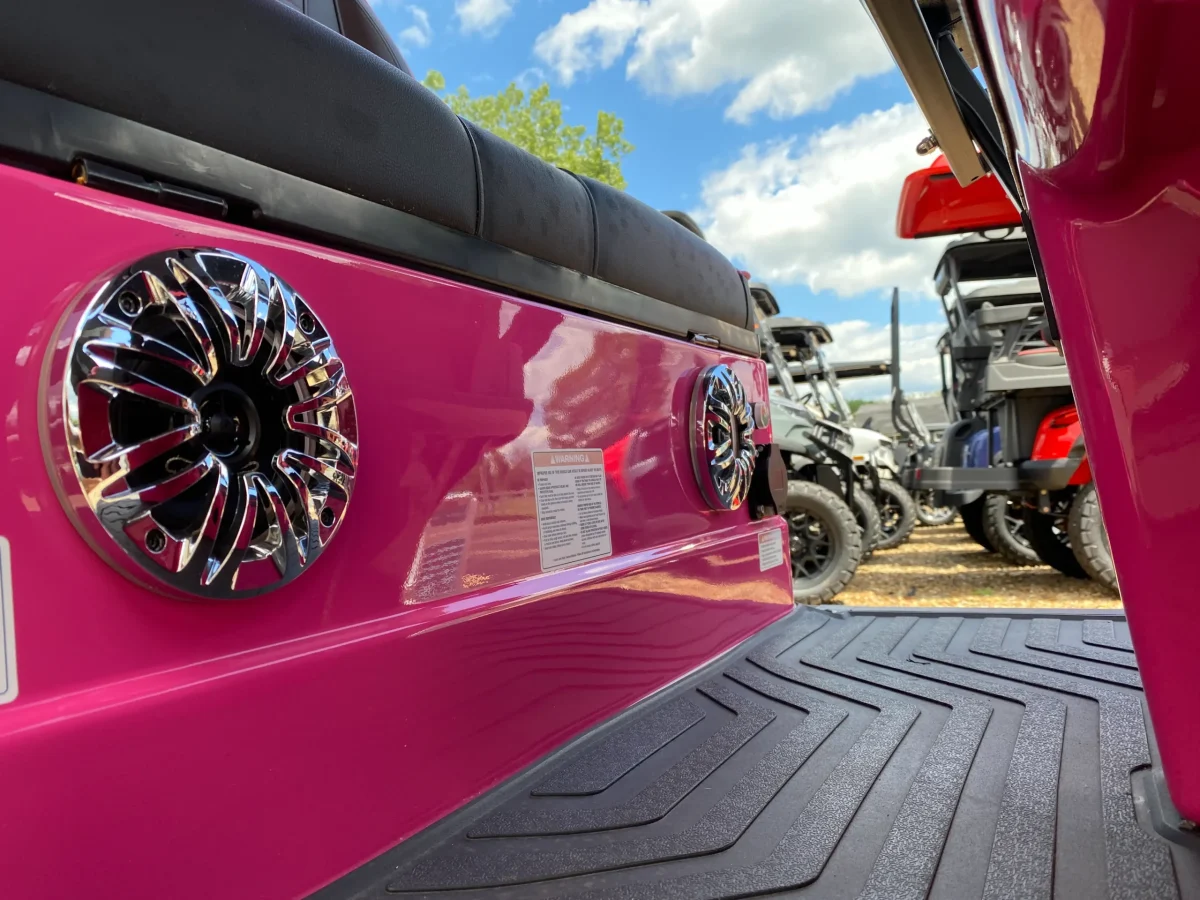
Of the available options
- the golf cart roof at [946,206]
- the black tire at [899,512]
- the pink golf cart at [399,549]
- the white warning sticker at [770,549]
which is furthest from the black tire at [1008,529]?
the pink golf cart at [399,549]

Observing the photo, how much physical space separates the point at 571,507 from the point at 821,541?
306cm

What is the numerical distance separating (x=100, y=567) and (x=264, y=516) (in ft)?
0.39

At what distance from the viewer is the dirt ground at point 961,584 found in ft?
12.3

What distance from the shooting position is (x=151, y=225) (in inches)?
22.8

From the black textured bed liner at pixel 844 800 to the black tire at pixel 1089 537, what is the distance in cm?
273

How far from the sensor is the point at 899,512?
5.79 meters

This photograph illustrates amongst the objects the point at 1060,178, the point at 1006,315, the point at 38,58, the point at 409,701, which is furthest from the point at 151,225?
the point at 1006,315

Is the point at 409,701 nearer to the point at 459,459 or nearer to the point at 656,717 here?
the point at 459,459

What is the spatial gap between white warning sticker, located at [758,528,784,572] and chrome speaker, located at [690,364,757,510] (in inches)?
4.3

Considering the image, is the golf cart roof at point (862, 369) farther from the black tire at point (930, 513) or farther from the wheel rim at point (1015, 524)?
the wheel rim at point (1015, 524)

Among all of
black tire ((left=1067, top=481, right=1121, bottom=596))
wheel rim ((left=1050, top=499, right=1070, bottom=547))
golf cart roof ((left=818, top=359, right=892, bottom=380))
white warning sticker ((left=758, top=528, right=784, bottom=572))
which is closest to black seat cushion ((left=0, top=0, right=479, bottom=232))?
white warning sticker ((left=758, top=528, right=784, bottom=572))

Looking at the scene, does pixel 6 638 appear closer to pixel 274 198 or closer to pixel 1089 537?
pixel 274 198

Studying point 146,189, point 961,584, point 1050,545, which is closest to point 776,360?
point 961,584

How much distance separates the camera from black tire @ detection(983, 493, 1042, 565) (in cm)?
461
